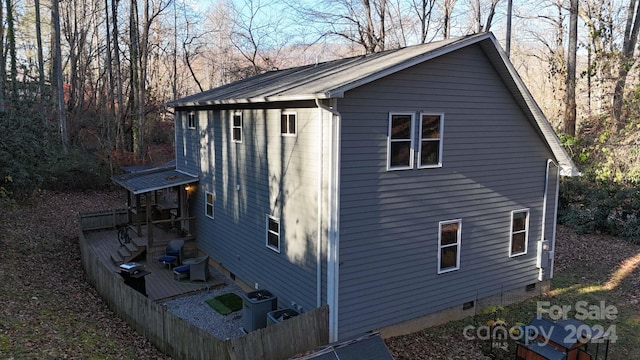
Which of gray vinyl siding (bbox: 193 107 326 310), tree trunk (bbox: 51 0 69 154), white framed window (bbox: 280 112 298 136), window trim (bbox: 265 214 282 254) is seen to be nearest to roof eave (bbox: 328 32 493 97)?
gray vinyl siding (bbox: 193 107 326 310)

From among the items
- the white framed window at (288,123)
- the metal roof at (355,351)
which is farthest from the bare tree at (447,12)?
the metal roof at (355,351)

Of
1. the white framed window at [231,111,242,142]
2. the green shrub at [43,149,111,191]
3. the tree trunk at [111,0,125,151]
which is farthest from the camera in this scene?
the tree trunk at [111,0,125,151]

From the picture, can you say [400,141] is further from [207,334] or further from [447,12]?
[447,12]

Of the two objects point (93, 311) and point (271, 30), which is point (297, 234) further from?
point (271, 30)

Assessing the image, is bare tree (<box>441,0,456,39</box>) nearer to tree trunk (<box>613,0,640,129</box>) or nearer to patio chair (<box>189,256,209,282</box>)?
tree trunk (<box>613,0,640,129</box>)

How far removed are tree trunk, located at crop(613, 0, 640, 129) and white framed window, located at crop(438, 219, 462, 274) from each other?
15.0 meters

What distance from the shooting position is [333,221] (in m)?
8.98

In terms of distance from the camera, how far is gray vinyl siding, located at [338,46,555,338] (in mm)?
9203

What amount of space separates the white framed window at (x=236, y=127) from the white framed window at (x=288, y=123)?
95.2 inches

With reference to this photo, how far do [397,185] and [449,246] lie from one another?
7.66 feet

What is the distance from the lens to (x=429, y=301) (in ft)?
34.4

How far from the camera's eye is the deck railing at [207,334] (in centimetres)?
769

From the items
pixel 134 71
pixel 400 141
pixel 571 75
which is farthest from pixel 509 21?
pixel 134 71

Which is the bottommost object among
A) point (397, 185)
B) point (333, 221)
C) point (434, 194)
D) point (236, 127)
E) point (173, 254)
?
point (173, 254)
